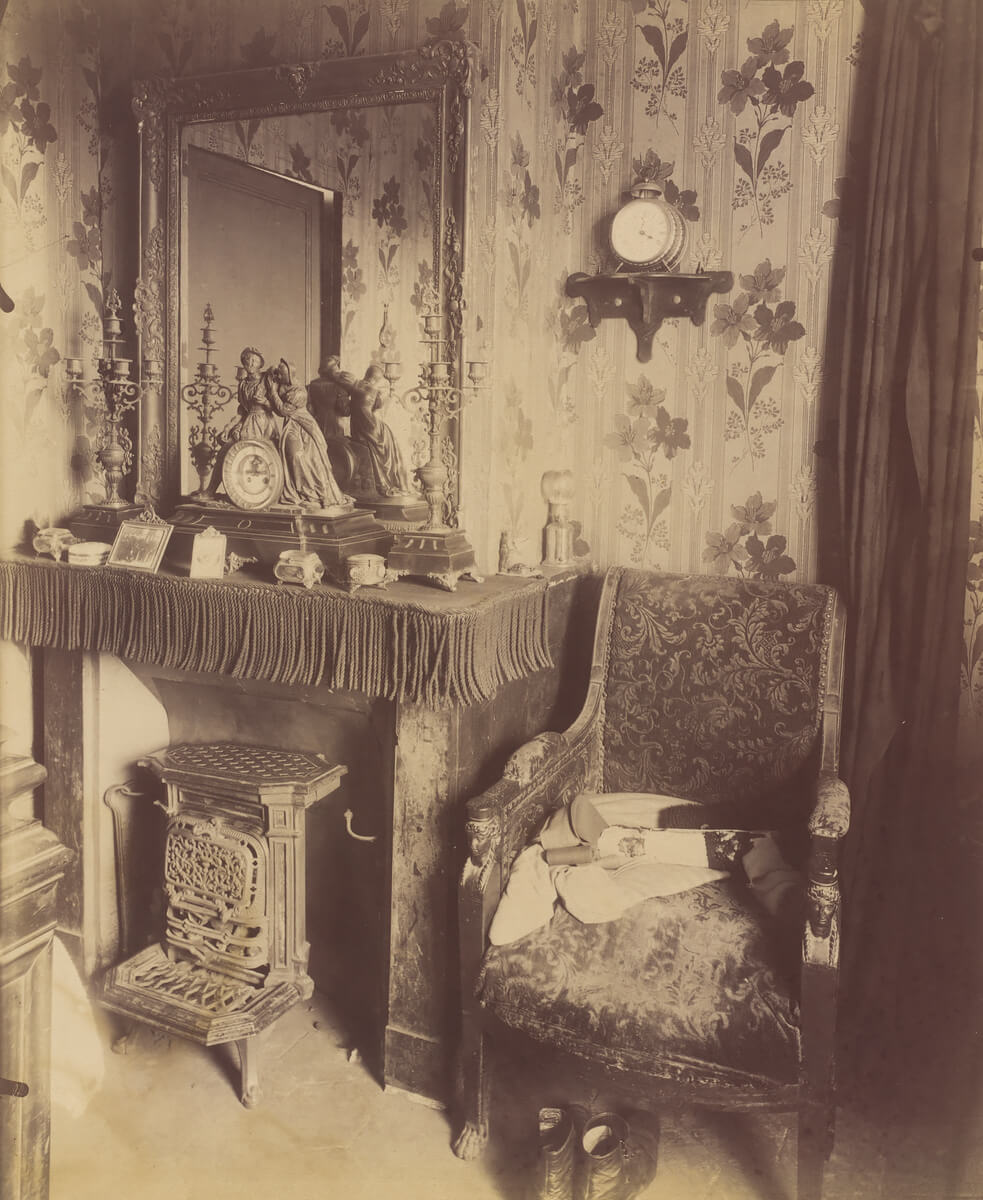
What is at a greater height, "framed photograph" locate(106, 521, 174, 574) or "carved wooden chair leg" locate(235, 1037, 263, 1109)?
Answer: "framed photograph" locate(106, 521, 174, 574)

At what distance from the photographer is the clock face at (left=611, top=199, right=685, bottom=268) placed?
268cm

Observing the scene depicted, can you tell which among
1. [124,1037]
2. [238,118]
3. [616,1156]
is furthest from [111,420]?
[616,1156]

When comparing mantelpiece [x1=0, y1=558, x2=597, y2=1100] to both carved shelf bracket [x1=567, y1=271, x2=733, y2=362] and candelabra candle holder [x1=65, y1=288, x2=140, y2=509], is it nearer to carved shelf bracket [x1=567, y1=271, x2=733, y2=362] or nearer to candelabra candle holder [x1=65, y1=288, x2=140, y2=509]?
candelabra candle holder [x1=65, y1=288, x2=140, y2=509]

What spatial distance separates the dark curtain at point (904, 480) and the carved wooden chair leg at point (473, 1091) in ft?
3.06

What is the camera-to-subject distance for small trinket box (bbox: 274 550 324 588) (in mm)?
2350

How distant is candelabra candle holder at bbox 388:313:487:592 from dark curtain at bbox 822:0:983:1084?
3.19 ft

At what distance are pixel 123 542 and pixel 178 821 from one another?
72 centimetres

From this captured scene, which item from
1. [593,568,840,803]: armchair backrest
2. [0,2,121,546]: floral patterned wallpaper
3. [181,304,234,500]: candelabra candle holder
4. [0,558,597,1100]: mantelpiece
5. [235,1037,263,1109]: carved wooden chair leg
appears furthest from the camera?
[181,304,234,500]: candelabra candle holder

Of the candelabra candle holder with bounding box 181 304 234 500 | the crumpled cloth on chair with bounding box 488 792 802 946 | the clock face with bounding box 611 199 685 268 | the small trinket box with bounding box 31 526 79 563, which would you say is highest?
the clock face with bounding box 611 199 685 268

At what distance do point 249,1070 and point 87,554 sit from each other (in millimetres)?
1321

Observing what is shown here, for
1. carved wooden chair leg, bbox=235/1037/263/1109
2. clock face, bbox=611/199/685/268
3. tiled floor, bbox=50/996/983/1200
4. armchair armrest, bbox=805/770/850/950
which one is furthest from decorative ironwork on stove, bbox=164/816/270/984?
clock face, bbox=611/199/685/268

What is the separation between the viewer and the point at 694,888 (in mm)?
2264

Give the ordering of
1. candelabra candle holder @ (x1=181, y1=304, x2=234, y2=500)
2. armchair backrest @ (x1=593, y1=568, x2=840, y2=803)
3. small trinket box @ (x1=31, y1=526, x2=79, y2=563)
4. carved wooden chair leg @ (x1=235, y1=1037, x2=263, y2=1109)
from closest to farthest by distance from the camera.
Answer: carved wooden chair leg @ (x1=235, y1=1037, x2=263, y2=1109) < armchair backrest @ (x1=593, y1=568, x2=840, y2=803) < small trinket box @ (x1=31, y1=526, x2=79, y2=563) < candelabra candle holder @ (x1=181, y1=304, x2=234, y2=500)

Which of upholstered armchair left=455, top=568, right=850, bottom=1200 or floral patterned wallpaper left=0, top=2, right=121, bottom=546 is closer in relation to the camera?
upholstered armchair left=455, top=568, right=850, bottom=1200
